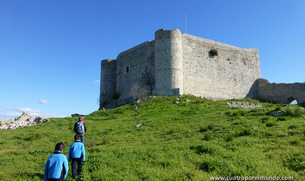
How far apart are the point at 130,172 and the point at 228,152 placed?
3.09m

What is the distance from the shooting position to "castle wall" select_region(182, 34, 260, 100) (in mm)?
29531

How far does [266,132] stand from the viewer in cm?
876

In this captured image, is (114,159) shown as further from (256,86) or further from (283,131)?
(256,86)

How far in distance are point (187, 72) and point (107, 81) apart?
15.2m

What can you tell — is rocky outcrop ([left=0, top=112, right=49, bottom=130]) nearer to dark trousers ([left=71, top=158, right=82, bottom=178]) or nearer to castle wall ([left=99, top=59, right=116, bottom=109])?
castle wall ([left=99, top=59, right=116, bottom=109])

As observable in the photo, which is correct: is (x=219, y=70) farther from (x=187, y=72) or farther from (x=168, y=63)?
(x=168, y=63)

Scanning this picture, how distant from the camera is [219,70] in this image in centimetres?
3250

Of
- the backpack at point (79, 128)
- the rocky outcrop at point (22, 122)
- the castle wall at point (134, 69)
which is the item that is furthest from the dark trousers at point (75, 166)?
the castle wall at point (134, 69)

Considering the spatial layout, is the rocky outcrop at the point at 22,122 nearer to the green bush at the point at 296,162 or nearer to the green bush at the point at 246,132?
the green bush at the point at 246,132

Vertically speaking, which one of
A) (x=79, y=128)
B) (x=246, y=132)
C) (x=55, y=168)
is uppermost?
(x=79, y=128)

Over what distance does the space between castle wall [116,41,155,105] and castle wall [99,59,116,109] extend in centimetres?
133

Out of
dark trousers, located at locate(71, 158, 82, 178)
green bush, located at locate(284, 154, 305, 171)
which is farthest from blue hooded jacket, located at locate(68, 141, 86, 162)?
green bush, located at locate(284, 154, 305, 171)

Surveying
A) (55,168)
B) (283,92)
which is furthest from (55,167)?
(283,92)

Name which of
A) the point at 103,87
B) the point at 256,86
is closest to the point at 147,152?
the point at 103,87
